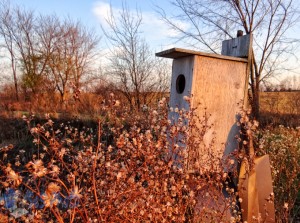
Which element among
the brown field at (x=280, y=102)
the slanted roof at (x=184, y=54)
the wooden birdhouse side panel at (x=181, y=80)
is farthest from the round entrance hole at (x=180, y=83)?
the brown field at (x=280, y=102)

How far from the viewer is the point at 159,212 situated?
1.67 meters

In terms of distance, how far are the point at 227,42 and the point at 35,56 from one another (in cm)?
2194

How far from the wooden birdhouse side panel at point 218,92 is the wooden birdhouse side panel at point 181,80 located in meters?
0.07

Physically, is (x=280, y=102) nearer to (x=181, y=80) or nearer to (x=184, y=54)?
(x=181, y=80)

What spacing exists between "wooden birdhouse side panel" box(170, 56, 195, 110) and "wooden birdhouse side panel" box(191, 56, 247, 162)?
7 cm

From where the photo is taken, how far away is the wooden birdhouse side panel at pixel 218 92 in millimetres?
2670

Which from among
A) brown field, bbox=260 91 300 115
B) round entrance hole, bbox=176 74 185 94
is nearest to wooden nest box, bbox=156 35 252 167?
Answer: round entrance hole, bbox=176 74 185 94

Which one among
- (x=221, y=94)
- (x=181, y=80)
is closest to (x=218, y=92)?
(x=221, y=94)

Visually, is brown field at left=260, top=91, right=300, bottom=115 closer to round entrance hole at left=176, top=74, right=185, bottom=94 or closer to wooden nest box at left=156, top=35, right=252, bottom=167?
wooden nest box at left=156, top=35, right=252, bottom=167

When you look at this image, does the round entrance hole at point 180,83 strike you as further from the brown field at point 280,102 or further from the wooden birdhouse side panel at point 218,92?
the brown field at point 280,102

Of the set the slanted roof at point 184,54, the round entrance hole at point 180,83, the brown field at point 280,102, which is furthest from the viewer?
the brown field at point 280,102

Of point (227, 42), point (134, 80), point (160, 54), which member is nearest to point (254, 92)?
point (134, 80)

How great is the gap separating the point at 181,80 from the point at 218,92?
394mm

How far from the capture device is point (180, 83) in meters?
2.98
